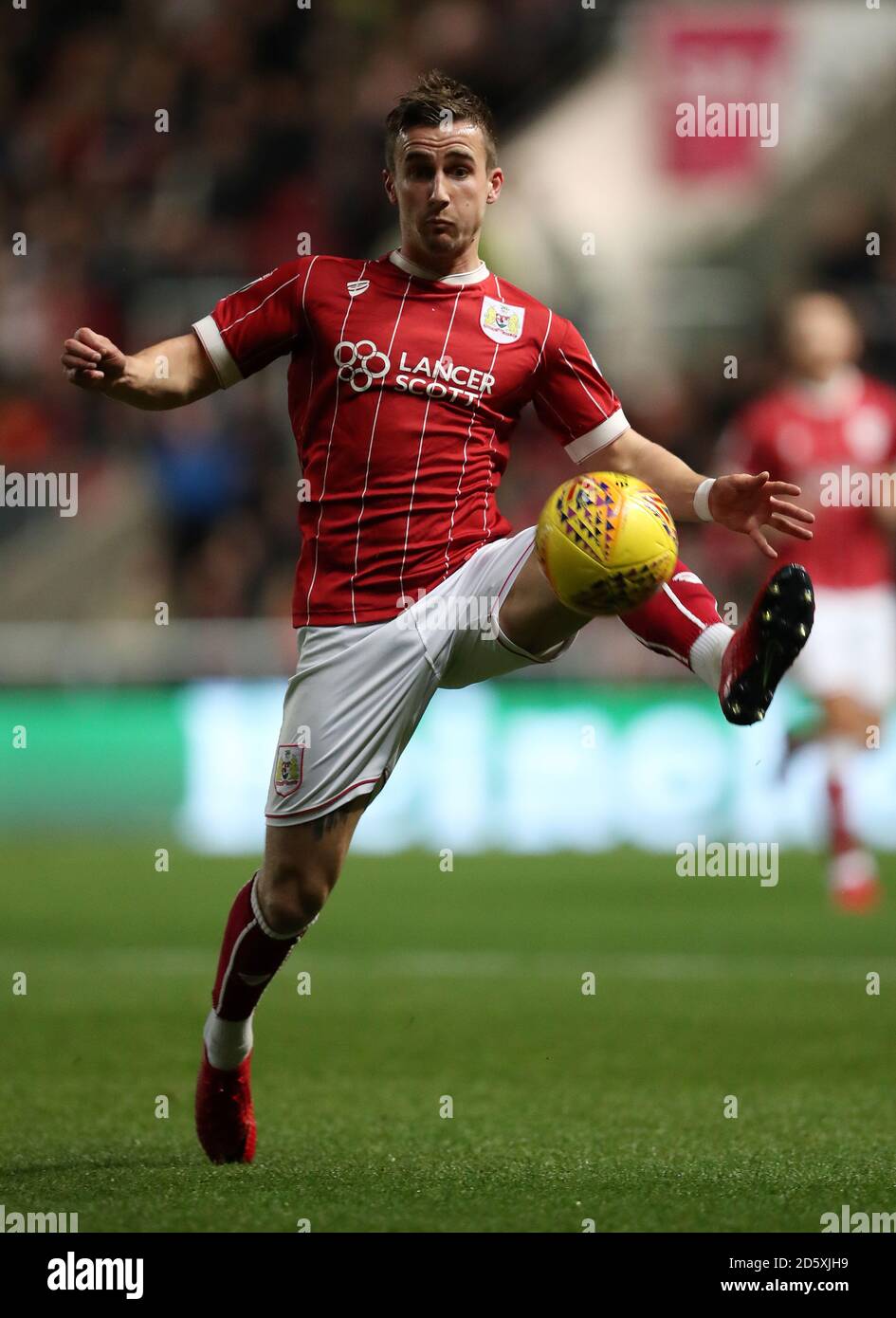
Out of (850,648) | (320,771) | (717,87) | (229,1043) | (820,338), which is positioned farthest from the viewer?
(717,87)

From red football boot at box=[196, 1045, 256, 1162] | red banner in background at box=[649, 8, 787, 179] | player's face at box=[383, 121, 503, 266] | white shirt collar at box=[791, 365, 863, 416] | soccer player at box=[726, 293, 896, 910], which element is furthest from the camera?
red banner in background at box=[649, 8, 787, 179]

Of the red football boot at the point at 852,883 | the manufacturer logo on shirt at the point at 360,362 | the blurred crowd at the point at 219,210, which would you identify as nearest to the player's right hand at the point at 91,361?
the manufacturer logo on shirt at the point at 360,362

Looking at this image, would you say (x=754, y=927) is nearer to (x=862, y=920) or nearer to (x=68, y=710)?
(x=862, y=920)

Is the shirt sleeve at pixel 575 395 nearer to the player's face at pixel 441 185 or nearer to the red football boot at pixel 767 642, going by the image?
the player's face at pixel 441 185

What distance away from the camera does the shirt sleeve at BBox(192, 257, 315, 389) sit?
14.9 feet

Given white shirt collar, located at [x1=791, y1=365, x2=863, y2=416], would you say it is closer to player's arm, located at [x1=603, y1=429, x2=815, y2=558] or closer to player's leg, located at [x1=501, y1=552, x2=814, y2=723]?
player's arm, located at [x1=603, y1=429, x2=815, y2=558]

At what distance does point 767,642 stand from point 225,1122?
5.53ft

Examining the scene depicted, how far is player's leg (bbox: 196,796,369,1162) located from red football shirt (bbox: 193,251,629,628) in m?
0.52

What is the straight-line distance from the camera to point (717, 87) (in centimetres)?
1573

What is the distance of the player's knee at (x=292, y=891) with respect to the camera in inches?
176

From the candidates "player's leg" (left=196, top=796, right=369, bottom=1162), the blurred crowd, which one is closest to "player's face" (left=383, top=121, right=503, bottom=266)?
"player's leg" (left=196, top=796, right=369, bottom=1162)

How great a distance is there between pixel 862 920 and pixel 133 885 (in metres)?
3.73

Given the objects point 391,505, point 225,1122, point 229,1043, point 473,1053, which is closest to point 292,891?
point 229,1043

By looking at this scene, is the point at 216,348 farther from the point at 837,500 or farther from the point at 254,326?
the point at 837,500
